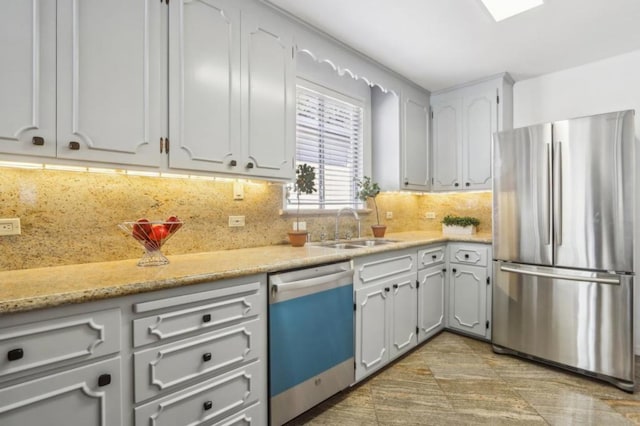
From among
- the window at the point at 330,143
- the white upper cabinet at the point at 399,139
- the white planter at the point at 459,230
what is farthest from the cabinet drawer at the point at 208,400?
the white planter at the point at 459,230

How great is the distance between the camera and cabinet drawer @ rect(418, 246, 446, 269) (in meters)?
2.83

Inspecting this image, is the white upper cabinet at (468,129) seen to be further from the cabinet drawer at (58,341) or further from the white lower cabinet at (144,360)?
the cabinet drawer at (58,341)

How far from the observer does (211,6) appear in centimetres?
179

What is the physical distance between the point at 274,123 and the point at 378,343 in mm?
1738

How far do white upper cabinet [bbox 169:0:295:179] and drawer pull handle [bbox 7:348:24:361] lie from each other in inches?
38.3

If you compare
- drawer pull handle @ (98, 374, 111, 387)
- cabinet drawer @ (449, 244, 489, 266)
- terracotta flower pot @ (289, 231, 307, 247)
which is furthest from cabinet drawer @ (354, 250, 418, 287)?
drawer pull handle @ (98, 374, 111, 387)

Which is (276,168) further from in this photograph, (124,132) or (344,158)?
(344,158)

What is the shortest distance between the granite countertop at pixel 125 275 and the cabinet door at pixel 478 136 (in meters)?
2.01

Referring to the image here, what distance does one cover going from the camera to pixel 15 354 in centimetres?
98

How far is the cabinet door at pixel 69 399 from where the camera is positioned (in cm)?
99

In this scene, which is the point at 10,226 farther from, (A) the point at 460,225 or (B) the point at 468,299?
(A) the point at 460,225

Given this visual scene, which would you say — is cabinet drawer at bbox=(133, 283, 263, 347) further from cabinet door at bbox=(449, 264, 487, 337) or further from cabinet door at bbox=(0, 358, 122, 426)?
cabinet door at bbox=(449, 264, 487, 337)

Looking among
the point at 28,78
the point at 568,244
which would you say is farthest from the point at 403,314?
the point at 28,78

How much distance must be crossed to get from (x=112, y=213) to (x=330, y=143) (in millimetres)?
1970
